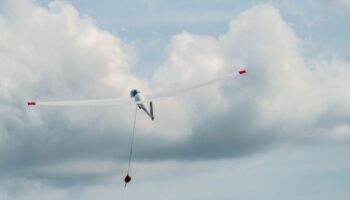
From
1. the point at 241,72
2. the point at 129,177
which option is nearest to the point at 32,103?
the point at 129,177

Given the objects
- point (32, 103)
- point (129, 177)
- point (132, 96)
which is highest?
point (132, 96)

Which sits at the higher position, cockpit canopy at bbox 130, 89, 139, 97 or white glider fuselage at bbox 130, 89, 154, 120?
cockpit canopy at bbox 130, 89, 139, 97

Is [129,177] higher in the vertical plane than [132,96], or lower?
lower

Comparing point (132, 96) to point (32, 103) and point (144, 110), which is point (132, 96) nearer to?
point (144, 110)

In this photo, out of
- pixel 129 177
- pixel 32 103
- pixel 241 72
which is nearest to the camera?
pixel 129 177

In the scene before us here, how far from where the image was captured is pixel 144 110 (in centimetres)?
12250

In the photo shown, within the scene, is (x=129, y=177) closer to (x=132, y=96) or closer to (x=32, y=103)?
(x=32, y=103)

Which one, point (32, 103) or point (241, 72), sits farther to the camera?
point (241, 72)

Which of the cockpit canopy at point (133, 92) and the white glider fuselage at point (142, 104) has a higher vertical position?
the cockpit canopy at point (133, 92)

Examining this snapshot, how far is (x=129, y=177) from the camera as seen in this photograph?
294ft

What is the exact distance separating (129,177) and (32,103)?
26246 mm

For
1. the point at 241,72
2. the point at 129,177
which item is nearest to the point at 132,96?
the point at 241,72

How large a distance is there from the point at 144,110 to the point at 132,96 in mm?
4897

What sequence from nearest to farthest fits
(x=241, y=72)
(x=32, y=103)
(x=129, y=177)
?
(x=129, y=177) → (x=32, y=103) → (x=241, y=72)
